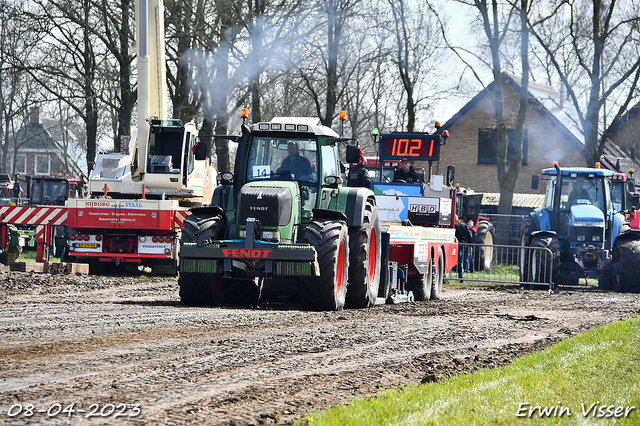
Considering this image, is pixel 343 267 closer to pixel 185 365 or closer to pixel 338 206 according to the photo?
pixel 338 206

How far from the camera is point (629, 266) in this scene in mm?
18938

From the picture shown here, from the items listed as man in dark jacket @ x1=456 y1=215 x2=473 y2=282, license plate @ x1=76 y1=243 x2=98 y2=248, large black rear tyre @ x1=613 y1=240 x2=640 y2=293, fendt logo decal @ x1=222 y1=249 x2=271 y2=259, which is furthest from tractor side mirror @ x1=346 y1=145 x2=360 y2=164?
man in dark jacket @ x1=456 y1=215 x2=473 y2=282

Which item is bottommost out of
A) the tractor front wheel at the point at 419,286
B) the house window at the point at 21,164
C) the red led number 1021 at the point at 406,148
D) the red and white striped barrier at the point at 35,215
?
the tractor front wheel at the point at 419,286

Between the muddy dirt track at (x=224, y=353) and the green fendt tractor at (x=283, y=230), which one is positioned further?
the green fendt tractor at (x=283, y=230)

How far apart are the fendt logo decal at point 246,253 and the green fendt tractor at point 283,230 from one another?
13 millimetres

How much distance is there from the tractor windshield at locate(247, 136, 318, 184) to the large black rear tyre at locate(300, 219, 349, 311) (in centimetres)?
86

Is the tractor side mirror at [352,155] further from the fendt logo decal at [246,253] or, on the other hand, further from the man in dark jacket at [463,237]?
the man in dark jacket at [463,237]

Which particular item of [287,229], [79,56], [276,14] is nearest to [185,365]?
[287,229]

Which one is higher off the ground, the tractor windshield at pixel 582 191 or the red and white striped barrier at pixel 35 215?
the tractor windshield at pixel 582 191

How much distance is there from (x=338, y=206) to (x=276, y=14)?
15.8 m

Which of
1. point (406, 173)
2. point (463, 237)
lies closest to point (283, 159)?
point (406, 173)

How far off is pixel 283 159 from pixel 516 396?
672 cm

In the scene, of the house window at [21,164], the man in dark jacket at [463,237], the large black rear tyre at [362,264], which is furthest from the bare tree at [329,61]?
the house window at [21,164]

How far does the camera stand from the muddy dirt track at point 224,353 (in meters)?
5.02
